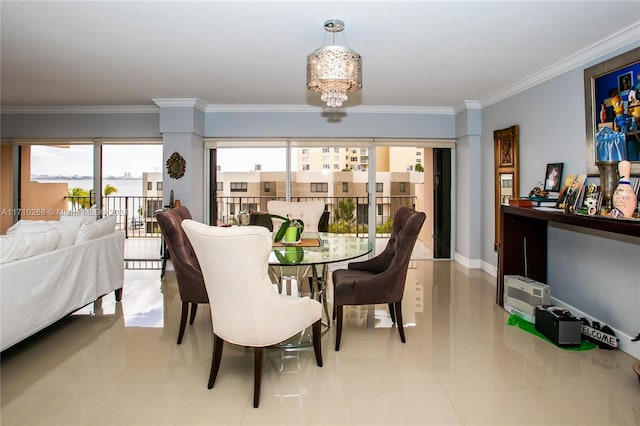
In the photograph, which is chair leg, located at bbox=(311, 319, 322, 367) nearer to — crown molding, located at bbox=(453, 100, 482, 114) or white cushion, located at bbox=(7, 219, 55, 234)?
white cushion, located at bbox=(7, 219, 55, 234)

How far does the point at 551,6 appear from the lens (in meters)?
2.55

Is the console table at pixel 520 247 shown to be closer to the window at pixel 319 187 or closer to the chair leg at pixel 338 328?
the chair leg at pixel 338 328

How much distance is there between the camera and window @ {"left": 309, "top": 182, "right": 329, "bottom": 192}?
20.1 ft

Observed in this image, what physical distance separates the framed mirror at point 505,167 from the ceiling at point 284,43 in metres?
0.54

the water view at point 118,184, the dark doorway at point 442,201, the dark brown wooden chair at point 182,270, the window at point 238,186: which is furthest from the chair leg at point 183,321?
the dark doorway at point 442,201

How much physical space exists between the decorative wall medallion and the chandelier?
317 cm

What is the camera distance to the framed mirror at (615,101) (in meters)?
2.79

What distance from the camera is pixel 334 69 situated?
2660 millimetres

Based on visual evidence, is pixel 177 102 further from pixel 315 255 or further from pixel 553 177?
pixel 553 177

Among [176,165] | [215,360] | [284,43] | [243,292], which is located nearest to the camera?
[243,292]

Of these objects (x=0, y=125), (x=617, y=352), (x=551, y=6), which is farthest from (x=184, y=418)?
(x=0, y=125)

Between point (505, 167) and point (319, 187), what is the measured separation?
2.77m

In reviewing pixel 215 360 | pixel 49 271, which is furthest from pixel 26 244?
pixel 215 360

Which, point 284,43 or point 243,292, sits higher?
point 284,43
